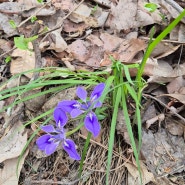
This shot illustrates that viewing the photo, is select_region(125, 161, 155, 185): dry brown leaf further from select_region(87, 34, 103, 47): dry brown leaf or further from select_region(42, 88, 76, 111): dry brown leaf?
select_region(87, 34, 103, 47): dry brown leaf

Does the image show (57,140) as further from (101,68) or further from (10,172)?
(101,68)

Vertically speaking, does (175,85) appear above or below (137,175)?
above

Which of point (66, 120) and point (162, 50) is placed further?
point (162, 50)

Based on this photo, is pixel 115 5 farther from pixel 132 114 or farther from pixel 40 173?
pixel 40 173

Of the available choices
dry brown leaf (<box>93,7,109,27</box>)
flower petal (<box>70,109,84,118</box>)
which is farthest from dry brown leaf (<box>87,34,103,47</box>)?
flower petal (<box>70,109,84,118</box>)

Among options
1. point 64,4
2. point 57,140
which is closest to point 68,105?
point 57,140

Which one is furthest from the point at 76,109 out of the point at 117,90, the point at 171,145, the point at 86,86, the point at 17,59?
the point at 17,59

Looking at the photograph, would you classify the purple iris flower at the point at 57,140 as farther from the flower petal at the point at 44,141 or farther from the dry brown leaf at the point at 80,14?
the dry brown leaf at the point at 80,14

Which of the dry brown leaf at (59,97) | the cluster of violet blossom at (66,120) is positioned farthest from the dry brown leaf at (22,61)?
the cluster of violet blossom at (66,120)
